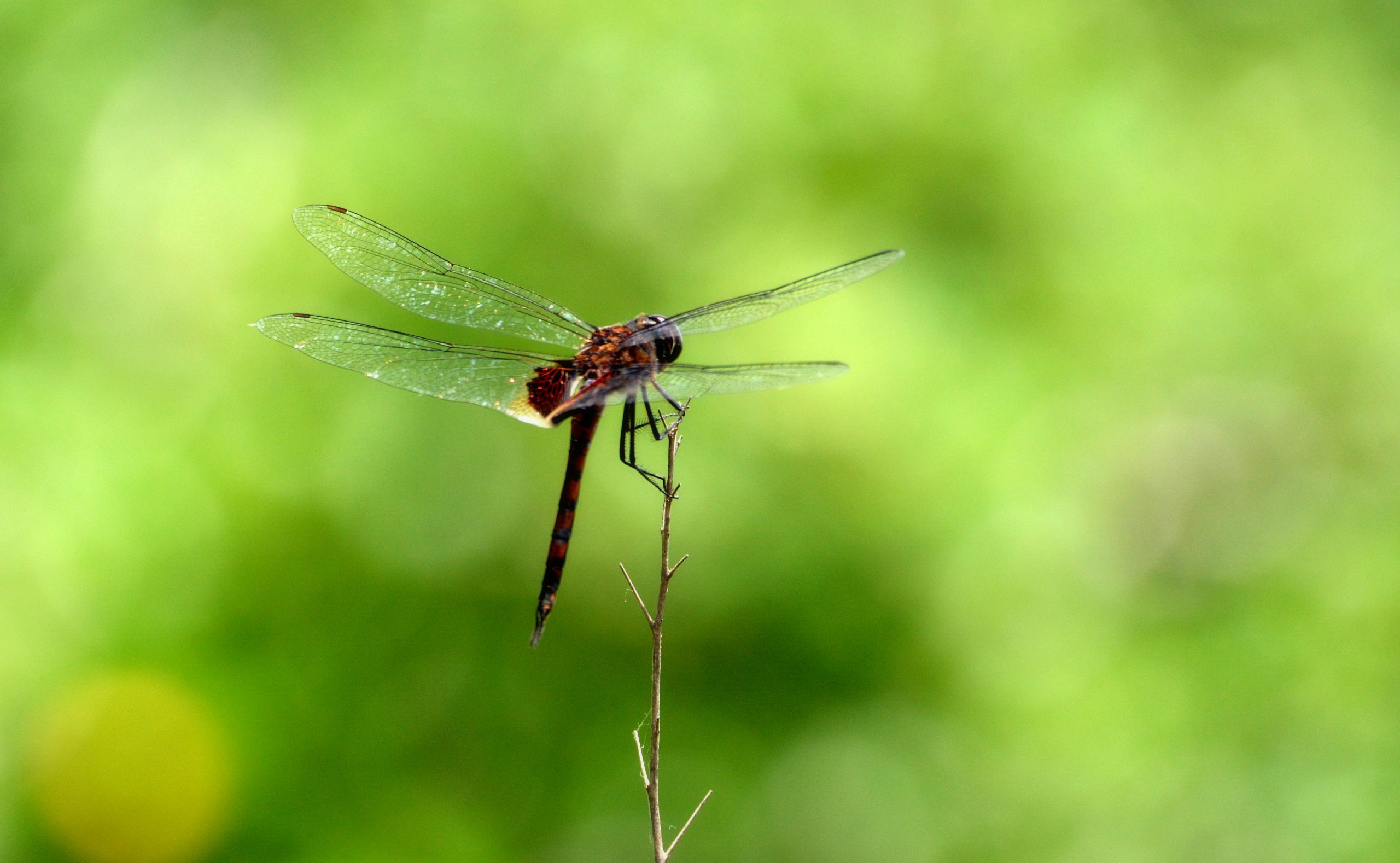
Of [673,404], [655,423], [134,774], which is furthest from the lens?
[134,774]

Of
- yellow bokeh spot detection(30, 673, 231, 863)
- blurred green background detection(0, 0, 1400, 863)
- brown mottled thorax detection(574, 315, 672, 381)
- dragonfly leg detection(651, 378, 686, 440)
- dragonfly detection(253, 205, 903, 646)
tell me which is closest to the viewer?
dragonfly leg detection(651, 378, 686, 440)

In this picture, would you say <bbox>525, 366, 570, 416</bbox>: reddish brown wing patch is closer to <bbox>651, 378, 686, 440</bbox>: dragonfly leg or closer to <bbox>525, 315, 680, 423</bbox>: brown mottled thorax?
<bbox>525, 315, 680, 423</bbox>: brown mottled thorax

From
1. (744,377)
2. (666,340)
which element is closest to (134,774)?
(666,340)

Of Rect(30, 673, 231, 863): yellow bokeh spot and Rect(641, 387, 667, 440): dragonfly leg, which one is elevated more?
Rect(641, 387, 667, 440): dragonfly leg

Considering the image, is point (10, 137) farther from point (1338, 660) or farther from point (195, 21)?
point (1338, 660)

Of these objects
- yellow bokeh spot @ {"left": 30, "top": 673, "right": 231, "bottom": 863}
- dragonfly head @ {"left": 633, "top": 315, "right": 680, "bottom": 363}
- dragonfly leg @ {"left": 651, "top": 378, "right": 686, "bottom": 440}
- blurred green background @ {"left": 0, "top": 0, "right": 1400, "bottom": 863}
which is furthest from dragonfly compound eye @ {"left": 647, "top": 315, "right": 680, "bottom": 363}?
yellow bokeh spot @ {"left": 30, "top": 673, "right": 231, "bottom": 863}

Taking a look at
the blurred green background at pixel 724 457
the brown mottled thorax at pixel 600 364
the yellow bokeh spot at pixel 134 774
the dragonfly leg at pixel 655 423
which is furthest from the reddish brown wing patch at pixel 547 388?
the yellow bokeh spot at pixel 134 774

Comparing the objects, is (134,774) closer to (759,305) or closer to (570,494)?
(570,494)

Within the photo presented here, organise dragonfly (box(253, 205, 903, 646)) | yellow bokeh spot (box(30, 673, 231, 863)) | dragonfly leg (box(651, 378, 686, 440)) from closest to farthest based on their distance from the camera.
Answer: dragonfly leg (box(651, 378, 686, 440)) → dragonfly (box(253, 205, 903, 646)) → yellow bokeh spot (box(30, 673, 231, 863))
